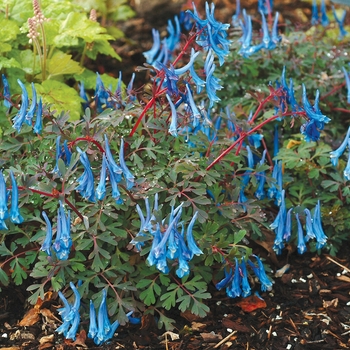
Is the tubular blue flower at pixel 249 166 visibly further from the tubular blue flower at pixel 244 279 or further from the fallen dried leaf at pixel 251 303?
the fallen dried leaf at pixel 251 303

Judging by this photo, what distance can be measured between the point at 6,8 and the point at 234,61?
169 cm

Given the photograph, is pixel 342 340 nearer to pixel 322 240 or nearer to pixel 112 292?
pixel 322 240

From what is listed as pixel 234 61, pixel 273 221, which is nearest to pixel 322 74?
pixel 234 61

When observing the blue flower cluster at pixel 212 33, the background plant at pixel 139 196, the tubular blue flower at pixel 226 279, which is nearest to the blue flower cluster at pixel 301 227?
the background plant at pixel 139 196

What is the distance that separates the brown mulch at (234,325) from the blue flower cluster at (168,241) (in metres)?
0.59

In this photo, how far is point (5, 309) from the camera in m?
3.54

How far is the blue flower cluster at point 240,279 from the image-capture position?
3.31m

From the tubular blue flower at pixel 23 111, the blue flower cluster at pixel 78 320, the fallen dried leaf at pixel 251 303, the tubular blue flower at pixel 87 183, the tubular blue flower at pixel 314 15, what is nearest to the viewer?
the tubular blue flower at pixel 87 183

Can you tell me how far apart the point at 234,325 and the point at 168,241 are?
89 cm

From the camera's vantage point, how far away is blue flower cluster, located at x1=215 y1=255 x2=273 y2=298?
3310 millimetres

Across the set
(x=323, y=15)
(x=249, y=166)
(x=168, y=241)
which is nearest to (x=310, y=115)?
(x=249, y=166)

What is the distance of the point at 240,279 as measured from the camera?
3.37 m

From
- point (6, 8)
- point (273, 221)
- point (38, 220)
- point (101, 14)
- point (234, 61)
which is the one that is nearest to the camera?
point (38, 220)

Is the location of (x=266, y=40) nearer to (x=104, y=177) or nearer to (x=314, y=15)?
(x=314, y=15)
